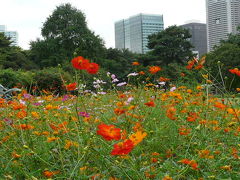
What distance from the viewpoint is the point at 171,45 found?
23.2 m

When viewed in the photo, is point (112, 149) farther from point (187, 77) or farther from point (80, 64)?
point (187, 77)

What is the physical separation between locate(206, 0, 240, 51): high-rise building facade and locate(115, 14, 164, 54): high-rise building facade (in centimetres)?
997

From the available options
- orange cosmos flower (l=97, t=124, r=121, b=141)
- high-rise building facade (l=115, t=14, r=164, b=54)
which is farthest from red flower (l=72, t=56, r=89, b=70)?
high-rise building facade (l=115, t=14, r=164, b=54)

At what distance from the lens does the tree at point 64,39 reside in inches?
906

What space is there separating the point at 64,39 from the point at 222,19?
142 feet

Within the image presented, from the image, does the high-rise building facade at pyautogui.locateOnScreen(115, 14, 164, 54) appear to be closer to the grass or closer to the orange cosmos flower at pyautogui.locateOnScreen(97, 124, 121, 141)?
the grass

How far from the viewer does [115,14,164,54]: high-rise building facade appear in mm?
62906

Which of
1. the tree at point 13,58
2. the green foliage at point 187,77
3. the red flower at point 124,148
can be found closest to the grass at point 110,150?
the red flower at point 124,148

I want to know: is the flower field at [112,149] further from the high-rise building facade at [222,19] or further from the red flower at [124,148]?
the high-rise building facade at [222,19]

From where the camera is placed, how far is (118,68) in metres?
25.9

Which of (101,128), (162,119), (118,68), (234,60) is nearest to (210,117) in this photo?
(162,119)

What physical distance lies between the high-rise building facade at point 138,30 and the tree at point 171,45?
3798 cm

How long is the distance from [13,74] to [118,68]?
16748 mm

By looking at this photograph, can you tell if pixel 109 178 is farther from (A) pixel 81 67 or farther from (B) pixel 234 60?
(B) pixel 234 60
